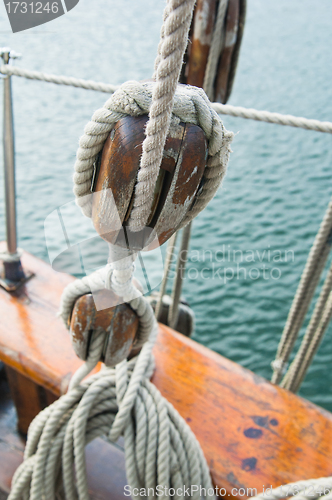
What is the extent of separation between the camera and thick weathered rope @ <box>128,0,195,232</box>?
446mm

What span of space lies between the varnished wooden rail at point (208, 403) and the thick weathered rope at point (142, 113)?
2.24 ft

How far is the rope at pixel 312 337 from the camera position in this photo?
1.27m

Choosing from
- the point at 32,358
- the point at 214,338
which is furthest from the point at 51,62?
the point at 32,358

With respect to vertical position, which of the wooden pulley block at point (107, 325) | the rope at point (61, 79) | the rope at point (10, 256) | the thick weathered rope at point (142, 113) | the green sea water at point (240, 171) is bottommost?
the green sea water at point (240, 171)

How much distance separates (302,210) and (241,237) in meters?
0.80

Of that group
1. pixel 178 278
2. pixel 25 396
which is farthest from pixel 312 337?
pixel 25 396

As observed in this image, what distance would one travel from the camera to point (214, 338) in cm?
311

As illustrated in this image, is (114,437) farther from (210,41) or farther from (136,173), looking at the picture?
(210,41)

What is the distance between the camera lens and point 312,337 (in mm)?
1375

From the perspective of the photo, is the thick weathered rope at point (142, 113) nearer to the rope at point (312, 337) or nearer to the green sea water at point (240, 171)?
the green sea water at point (240, 171)

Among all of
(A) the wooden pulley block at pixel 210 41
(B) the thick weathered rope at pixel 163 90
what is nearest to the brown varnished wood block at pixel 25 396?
(B) the thick weathered rope at pixel 163 90

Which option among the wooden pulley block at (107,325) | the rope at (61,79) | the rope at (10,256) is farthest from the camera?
the rope at (10,256)

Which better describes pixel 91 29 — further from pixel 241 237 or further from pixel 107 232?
pixel 107 232

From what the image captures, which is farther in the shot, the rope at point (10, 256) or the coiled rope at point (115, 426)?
the rope at point (10, 256)
